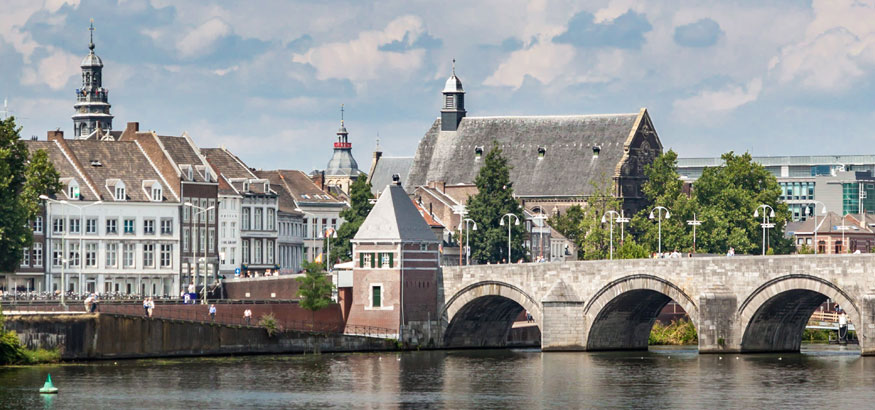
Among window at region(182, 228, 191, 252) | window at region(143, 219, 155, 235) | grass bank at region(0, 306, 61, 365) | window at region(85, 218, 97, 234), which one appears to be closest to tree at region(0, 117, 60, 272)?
window at region(85, 218, 97, 234)

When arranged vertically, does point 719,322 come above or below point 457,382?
above

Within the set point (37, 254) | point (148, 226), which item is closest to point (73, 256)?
point (37, 254)

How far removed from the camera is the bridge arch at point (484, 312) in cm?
11164

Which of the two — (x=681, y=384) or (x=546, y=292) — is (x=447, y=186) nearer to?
(x=546, y=292)

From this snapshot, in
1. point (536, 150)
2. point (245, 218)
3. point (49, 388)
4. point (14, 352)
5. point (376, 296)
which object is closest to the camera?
point (49, 388)

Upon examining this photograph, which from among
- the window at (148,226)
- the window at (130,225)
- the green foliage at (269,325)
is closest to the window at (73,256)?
the window at (130,225)

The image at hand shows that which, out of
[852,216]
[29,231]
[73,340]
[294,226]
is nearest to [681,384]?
[73,340]

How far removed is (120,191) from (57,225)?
5.00 m

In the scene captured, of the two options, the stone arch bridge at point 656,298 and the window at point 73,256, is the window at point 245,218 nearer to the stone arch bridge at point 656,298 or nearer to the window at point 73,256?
the window at point 73,256

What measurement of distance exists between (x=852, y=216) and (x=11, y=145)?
11264 centimetres

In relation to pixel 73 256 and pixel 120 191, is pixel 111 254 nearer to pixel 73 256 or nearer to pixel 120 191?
pixel 73 256

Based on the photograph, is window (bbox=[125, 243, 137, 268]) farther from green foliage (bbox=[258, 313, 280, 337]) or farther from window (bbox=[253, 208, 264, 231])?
green foliage (bbox=[258, 313, 280, 337])

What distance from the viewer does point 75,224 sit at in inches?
5005

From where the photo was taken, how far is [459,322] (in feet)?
381
